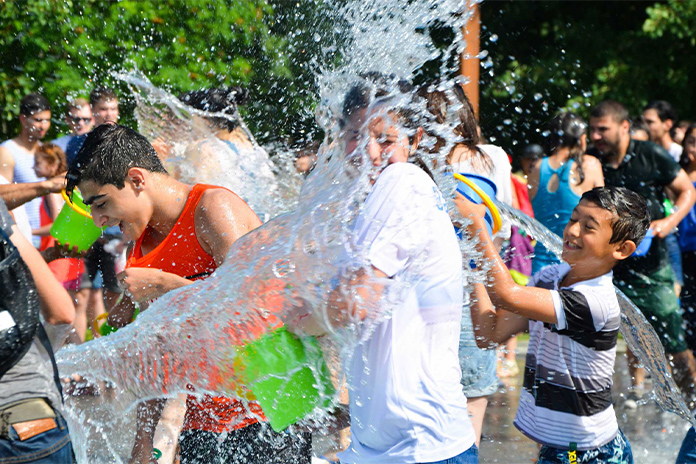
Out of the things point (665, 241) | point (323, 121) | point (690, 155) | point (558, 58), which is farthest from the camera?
point (558, 58)

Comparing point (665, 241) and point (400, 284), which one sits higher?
point (400, 284)

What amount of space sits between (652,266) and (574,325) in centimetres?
283

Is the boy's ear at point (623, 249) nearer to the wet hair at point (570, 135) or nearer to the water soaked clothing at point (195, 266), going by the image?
the water soaked clothing at point (195, 266)

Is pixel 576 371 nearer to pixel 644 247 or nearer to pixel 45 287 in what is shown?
pixel 45 287

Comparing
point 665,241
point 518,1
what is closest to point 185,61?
point 665,241

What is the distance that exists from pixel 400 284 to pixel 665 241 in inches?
162

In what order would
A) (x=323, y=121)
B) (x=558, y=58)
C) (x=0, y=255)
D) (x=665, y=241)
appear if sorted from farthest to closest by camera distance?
(x=558, y=58)
(x=665, y=241)
(x=323, y=121)
(x=0, y=255)

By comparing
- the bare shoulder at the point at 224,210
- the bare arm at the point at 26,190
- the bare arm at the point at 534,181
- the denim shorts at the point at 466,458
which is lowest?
the bare arm at the point at 534,181

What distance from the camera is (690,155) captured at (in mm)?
6266

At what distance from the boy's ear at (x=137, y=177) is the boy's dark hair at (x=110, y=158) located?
2 centimetres

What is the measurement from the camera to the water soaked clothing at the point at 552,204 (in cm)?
517

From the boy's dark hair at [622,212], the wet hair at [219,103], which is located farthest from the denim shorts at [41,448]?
the wet hair at [219,103]

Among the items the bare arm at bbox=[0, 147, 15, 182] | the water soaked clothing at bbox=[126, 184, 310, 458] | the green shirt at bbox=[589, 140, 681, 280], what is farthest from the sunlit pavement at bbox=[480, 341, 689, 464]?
the bare arm at bbox=[0, 147, 15, 182]

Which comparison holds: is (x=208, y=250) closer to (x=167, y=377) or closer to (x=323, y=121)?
(x=167, y=377)
